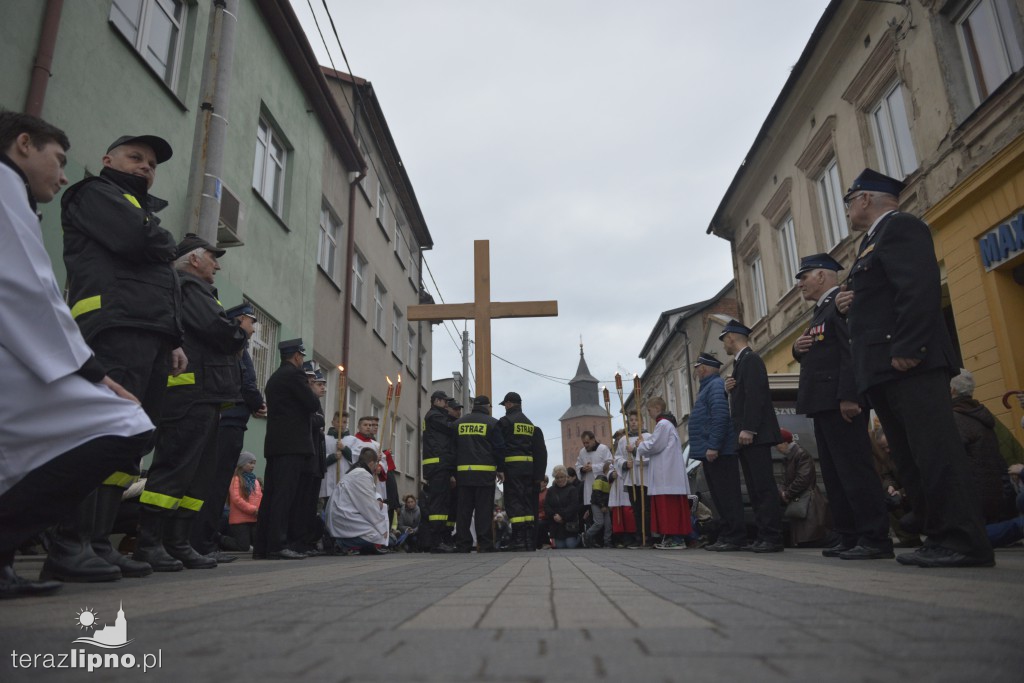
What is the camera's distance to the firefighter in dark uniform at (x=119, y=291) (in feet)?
11.5

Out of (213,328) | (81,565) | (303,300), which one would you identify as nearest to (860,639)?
(81,565)

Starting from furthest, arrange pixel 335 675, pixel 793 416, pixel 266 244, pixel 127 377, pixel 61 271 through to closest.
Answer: pixel 266 244 → pixel 793 416 → pixel 61 271 → pixel 127 377 → pixel 335 675

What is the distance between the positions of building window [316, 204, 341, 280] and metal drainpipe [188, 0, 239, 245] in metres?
6.12

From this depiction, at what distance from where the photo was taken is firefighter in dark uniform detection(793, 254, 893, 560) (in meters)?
4.58

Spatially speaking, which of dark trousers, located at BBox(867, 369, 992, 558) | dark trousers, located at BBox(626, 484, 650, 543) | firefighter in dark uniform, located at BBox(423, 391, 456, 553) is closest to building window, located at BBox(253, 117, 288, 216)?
firefighter in dark uniform, located at BBox(423, 391, 456, 553)

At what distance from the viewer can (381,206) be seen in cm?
2077

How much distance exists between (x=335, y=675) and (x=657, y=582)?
206cm

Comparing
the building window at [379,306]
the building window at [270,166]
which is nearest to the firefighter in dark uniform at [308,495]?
the building window at [270,166]

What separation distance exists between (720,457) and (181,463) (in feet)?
16.9

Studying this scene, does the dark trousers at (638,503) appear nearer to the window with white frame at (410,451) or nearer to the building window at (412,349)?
the window with white frame at (410,451)

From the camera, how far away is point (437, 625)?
74.5 inches

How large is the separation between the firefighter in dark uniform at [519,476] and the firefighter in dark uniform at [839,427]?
172 inches

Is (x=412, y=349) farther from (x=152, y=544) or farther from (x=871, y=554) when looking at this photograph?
(x=871, y=554)

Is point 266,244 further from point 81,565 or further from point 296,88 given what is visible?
point 81,565
